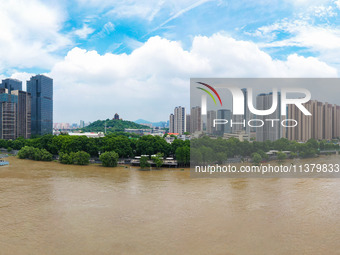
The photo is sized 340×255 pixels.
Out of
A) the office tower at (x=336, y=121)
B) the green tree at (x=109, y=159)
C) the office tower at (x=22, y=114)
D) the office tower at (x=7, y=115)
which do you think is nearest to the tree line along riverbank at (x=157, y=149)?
the green tree at (x=109, y=159)

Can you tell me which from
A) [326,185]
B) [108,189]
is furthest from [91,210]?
[326,185]

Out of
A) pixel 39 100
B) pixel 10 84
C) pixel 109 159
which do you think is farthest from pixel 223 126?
pixel 10 84

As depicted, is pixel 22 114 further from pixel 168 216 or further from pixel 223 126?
pixel 168 216

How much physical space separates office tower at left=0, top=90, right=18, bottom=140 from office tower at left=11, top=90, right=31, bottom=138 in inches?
48.1

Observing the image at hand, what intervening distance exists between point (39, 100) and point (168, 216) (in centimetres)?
2477

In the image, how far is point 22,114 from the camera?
22.6 m

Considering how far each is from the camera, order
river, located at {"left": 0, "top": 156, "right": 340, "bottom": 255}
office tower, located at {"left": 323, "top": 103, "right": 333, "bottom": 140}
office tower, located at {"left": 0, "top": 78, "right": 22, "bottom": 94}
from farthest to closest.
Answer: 1. office tower, located at {"left": 0, "top": 78, "right": 22, "bottom": 94}
2. office tower, located at {"left": 323, "top": 103, "right": 333, "bottom": 140}
3. river, located at {"left": 0, "top": 156, "right": 340, "bottom": 255}

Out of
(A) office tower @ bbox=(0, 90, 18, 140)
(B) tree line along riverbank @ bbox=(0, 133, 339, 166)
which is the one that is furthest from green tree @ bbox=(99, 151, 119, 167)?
(A) office tower @ bbox=(0, 90, 18, 140)

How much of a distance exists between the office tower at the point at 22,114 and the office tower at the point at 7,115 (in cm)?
122

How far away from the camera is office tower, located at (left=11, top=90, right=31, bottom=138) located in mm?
21917

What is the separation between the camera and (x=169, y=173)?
9.21 m

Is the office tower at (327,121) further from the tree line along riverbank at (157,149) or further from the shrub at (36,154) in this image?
the shrub at (36,154)

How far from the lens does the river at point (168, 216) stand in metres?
3.59

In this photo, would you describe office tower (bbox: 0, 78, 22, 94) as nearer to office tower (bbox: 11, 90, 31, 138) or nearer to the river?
office tower (bbox: 11, 90, 31, 138)
